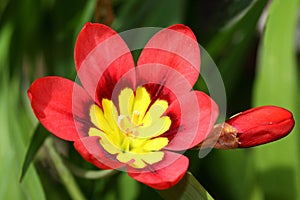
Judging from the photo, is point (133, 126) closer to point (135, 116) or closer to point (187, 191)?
point (135, 116)

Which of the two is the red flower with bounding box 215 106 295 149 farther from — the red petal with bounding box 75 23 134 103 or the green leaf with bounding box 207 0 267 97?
the green leaf with bounding box 207 0 267 97

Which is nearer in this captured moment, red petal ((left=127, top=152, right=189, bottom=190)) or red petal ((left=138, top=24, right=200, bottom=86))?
red petal ((left=127, top=152, right=189, bottom=190))

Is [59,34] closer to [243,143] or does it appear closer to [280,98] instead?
[280,98]

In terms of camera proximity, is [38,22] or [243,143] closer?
[243,143]

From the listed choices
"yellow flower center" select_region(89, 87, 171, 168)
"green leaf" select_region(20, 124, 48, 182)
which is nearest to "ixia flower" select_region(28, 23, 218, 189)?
"yellow flower center" select_region(89, 87, 171, 168)

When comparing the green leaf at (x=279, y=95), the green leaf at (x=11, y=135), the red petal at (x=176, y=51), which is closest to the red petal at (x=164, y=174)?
the red petal at (x=176, y=51)

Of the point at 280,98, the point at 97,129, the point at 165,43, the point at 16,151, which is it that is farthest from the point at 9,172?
the point at 280,98

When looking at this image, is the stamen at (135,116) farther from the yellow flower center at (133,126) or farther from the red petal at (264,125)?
the red petal at (264,125)
